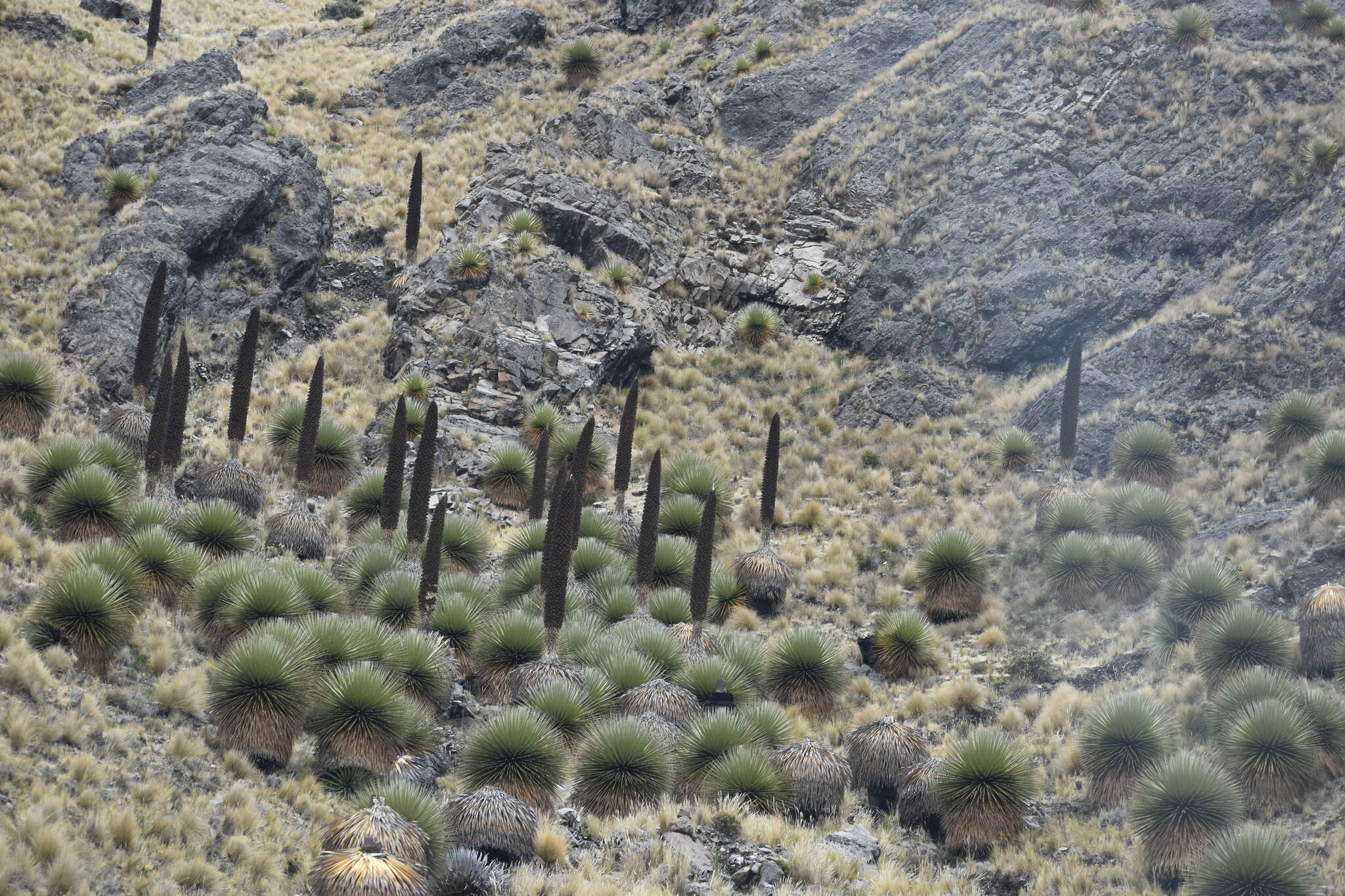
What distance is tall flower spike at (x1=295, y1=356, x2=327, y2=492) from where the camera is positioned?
842 inches

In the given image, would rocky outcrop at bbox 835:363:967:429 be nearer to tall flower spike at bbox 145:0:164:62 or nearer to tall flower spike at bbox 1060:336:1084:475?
tall flower spike at bbox 1060:336:1084:475

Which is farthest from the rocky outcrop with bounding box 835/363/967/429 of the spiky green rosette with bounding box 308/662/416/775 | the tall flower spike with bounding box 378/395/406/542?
the spiky green rosette with bounding box 308/662/416/775

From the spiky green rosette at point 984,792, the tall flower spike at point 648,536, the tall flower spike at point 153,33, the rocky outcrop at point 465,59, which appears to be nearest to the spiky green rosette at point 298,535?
the tall flower spike at point 648,536

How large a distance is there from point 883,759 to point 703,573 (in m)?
4.47

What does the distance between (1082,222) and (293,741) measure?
88.5ft

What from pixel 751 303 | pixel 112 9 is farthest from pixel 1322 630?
pixel 112 9

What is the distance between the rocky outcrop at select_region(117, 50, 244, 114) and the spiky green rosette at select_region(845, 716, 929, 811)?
3034cm

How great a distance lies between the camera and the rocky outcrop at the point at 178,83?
1412 inches

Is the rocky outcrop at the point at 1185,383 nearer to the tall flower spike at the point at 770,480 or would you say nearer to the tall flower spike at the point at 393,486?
the tall flower spike at the point at 770,480

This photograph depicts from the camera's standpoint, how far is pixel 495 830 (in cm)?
1312

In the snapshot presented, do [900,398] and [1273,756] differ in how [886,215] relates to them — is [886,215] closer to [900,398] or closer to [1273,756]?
[900,398]

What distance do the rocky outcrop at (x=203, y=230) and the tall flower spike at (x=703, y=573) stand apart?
47.4ft

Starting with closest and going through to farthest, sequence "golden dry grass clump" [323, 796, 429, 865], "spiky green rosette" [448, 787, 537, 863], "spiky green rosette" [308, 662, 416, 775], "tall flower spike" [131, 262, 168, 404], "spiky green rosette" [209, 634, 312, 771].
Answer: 1. "golden dry grass clump" [323, 796, 429, 865]
2. "spiky green rosette" [448, 787, 537, 863]
3. "spiky green rosette" [209, 634, 312, 771]
4. "spiky green rosette" [308, 662, 416, 775]
5. "tall flower spike" [131, 262, 168, 404]

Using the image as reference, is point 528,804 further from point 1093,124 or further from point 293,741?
point 1093,124
